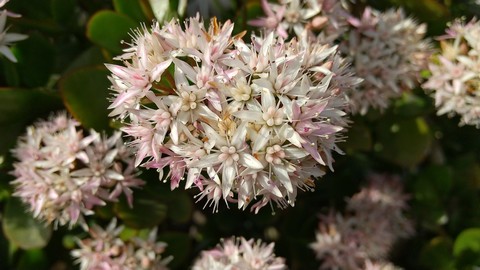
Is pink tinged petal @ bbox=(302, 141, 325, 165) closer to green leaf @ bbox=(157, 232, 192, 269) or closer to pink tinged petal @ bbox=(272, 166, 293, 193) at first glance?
pink tinged petal @ bbox=(272, 166, 293, 193)

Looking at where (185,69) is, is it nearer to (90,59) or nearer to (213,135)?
(213,135)

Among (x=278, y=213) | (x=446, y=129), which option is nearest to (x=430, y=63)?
(x=446, y=129)

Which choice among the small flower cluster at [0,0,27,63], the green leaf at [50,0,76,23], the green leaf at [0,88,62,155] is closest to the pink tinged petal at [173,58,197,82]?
the small flower cluster at [0,0,27,63]

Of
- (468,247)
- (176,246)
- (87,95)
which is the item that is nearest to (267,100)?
(87,95)

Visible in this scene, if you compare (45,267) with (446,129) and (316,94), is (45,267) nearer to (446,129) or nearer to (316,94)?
(316,94)

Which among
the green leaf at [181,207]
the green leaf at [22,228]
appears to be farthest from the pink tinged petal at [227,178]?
the green leaf at [22,228]

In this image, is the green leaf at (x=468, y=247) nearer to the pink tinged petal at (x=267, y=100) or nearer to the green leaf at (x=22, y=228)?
the pink tinged petal at (x=267, y=100)
